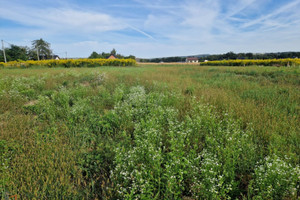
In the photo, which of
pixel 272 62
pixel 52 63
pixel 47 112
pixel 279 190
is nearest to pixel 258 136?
pixel 279 190

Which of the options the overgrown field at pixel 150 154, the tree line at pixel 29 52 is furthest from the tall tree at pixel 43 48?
the overgrown field at pixel 150 154

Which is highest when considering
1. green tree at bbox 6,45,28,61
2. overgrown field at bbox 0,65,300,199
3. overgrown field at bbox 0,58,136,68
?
green tree at bbox 6,45,28,61

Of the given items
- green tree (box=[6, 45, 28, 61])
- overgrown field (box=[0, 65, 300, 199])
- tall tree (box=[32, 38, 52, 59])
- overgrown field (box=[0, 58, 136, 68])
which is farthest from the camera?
tall tree (box=[32, 38, 52, 59])

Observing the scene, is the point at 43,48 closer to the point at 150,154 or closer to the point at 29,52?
the point at 29,52

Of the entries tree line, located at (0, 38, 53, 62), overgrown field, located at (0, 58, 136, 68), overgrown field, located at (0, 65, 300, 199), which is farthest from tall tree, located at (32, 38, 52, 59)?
overgrown field, located at (0, 65, 300, 199)

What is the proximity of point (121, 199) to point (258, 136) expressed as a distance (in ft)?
11.2

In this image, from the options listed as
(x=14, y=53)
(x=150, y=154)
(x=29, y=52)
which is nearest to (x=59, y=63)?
(x=150, y=154)

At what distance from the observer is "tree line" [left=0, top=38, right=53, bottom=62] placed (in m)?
57.8

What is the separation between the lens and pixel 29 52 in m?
75.0

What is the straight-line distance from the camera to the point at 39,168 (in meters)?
2.62

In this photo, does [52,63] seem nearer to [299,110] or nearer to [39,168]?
[39,168]

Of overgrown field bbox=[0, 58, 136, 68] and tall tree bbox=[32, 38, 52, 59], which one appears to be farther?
tall tree bbox=[32, 38, 52, 59]

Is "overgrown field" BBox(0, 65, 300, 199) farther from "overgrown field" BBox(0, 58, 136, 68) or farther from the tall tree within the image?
the tall tree

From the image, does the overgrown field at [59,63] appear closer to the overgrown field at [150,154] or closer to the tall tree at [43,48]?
the overgrown field at [150,154]
